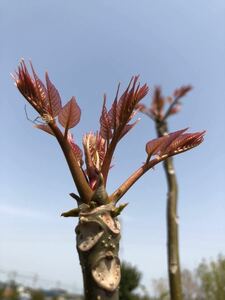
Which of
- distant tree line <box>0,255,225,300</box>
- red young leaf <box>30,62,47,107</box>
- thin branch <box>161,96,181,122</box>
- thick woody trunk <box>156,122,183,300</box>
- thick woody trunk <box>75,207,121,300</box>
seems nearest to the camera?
thick woody trunk <box>75,207,121,300</box>

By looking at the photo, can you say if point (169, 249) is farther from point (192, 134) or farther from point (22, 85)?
point (22, 85)

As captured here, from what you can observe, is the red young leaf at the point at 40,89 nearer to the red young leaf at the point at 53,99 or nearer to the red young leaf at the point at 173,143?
the red young leaf at the point at 53,99

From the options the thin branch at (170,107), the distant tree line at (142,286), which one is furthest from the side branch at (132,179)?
the distant tree line at (142,286)

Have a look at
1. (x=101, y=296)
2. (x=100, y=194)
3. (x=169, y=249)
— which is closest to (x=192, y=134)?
(x=100, y=194)

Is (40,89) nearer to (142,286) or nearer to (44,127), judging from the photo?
(44,127)

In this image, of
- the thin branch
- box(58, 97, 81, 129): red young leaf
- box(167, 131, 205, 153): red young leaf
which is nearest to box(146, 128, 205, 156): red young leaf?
box(167, 131, 205, 153): red young leaf

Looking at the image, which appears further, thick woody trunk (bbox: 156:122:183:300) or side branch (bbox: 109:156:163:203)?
thick woody trunk (bbox: 156:122:183:300)

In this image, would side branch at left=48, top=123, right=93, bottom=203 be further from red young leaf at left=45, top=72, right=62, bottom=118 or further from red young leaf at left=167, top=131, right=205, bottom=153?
red young leaf at left=167, top=131, right=205, bottom=153

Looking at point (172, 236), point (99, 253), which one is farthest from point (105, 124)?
point (172, 236)
